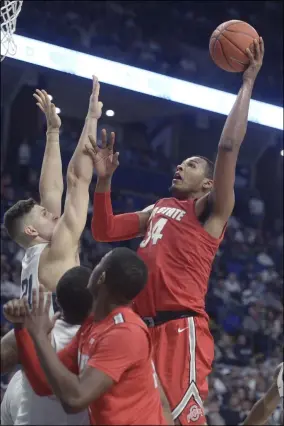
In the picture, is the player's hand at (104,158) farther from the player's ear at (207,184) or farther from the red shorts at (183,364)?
the red shorts at (183,364)

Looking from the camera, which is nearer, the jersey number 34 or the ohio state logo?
the ohio state logo

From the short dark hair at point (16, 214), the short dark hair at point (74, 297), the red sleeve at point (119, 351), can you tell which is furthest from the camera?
the short dark hair at point (16, 214)

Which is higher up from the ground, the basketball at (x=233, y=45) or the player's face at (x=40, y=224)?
the basketball at (x=233, y=45)

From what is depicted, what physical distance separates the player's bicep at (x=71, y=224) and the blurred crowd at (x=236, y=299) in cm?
512

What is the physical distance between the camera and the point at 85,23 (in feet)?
51.6

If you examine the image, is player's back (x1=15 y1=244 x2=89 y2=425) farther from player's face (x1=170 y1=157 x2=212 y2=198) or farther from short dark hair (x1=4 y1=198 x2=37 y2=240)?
player's face (x1=170 y1=157 x2=212 y2=198)

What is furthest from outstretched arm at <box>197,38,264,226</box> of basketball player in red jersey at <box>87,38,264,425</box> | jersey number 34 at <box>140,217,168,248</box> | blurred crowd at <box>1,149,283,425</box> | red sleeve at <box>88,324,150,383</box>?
blurred crowd at <box>1,149,283,425</box>

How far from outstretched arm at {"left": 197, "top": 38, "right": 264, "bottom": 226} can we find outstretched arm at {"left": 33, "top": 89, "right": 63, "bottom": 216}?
1172 millimetres

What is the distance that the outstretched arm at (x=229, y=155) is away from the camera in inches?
168

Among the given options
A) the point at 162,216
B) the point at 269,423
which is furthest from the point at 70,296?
the point at 269,423

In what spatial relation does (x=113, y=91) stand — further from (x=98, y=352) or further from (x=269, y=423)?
(x=98, y=352)

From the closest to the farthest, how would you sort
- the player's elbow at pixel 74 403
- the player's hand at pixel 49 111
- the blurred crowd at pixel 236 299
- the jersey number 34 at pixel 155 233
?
the player's elbow at pixel 74 403, the jersey number 34 at pixel 155 233, the player's hand at pixel 49 111, the blurred crowd at pixel 236 299

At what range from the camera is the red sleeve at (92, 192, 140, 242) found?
466 centimetres

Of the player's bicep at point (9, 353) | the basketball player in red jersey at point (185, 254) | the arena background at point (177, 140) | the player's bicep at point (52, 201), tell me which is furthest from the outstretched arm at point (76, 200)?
the arena background at point (177, 140)
